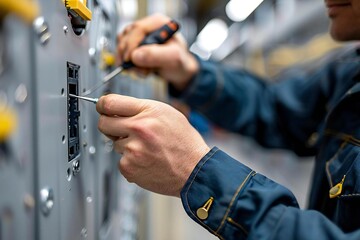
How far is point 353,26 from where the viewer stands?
96cm

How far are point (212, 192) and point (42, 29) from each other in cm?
39

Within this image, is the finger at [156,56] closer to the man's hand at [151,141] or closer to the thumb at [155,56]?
the thumb at [155,56]

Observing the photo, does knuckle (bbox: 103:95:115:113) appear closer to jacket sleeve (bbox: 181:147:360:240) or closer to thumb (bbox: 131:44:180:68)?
jacket sleeve (bbox: 181:147:360:240)

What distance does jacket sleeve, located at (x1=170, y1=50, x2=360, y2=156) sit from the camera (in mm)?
1410

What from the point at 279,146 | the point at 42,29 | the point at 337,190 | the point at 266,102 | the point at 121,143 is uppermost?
the point at 42,29

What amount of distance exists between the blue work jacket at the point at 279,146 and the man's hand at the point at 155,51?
141mm

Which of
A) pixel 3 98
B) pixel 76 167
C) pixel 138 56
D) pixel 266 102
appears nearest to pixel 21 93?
pixel 3 98

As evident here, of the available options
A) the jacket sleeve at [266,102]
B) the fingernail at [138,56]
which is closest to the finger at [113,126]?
the fingernail at [138,56]

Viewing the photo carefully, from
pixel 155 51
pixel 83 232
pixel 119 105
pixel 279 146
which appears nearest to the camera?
pixel 119 105

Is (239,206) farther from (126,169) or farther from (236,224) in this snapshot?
(126,169)

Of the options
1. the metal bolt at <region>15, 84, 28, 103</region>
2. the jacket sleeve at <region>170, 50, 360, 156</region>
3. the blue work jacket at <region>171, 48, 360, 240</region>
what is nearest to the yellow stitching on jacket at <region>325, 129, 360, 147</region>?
the blue work jacket at <region>171, 48, 360, 240</region>

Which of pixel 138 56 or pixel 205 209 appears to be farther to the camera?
pixel 138 56

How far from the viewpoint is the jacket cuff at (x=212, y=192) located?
2.08 ft

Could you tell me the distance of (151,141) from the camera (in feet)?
1.99
